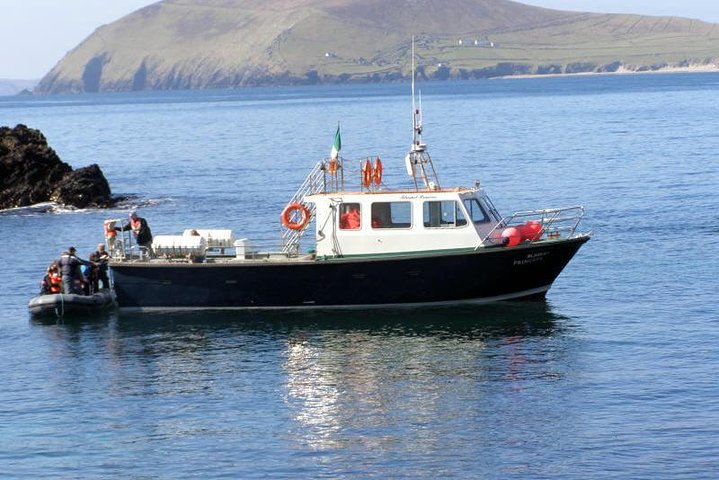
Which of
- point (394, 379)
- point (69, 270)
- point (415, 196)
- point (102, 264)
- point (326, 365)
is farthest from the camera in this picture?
point (102, 264)

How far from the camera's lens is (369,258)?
3522cm

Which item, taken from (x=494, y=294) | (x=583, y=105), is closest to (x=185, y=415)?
(x=494, y=294)

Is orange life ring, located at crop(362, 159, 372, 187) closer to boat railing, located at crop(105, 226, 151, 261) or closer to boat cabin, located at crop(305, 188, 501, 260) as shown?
boat cabin, located at crop(305, 188, 501, 260)

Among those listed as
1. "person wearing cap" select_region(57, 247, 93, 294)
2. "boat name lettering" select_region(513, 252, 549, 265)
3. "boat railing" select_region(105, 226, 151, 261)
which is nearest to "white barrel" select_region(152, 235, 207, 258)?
"boat railing" select_region(105, 226, 151, 261)

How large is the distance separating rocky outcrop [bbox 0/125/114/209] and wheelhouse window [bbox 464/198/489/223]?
112 ft

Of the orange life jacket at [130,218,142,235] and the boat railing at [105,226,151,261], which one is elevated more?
the orange life jacket at [130,218,142,235]

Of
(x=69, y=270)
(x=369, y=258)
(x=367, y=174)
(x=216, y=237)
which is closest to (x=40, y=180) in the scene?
(x=69, y=270)

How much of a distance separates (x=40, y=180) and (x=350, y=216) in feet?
119

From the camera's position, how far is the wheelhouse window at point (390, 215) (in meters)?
35.5

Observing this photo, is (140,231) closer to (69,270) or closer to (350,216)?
(69,270)

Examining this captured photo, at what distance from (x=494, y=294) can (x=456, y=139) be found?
73.5m

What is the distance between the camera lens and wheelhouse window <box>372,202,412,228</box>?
35.5 m

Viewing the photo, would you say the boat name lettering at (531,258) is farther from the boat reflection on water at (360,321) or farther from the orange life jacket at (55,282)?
the orange life jacket at (55,282)

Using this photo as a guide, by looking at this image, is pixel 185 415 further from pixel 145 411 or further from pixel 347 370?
pixel 347 370
